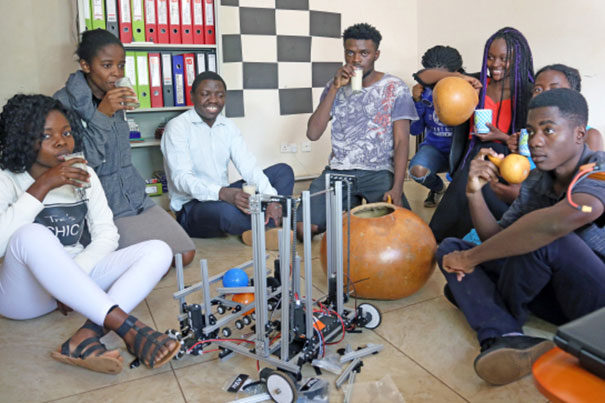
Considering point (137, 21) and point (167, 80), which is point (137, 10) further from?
point (167, 80)

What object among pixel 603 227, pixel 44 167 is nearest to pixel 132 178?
pixel 44 167

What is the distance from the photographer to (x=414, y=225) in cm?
167

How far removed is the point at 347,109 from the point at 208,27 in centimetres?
95

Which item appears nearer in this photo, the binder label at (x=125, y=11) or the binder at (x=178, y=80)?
the binder label at (x=125, y=11)

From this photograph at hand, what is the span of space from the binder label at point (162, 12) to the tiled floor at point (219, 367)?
62.9 inches

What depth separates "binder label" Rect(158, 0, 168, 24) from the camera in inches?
103

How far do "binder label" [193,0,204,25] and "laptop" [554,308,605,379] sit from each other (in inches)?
102

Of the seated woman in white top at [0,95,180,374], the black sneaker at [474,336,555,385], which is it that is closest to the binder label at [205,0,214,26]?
the seated woman in white top at [0,95,180,374]

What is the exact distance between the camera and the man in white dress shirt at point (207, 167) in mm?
2301

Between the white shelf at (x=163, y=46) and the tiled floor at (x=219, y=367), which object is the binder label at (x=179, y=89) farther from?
the tiled floor at (x=219, y=367)

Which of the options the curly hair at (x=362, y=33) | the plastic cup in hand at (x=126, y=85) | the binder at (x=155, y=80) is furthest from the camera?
the binder at (x=155, y=80)

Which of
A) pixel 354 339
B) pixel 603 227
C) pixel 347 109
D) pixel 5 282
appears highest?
pixel 347 109

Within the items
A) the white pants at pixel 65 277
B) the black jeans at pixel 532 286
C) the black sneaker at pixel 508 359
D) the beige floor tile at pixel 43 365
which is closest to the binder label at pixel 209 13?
the white pants at pixel 65 277

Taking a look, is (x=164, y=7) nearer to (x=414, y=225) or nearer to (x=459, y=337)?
(x=414, y=225)
